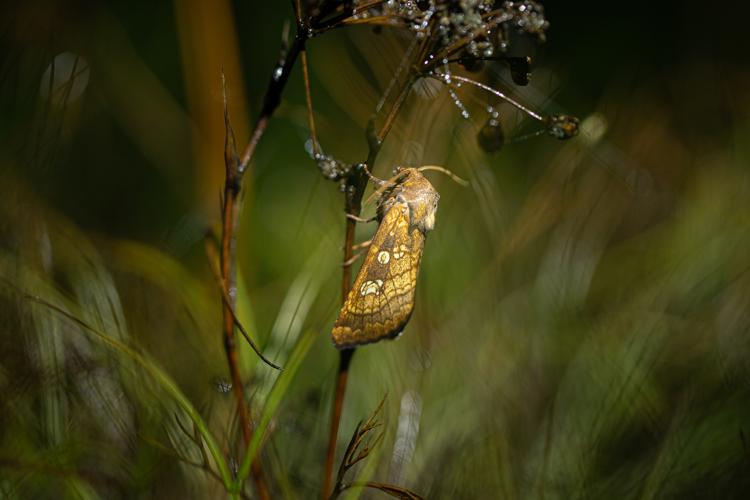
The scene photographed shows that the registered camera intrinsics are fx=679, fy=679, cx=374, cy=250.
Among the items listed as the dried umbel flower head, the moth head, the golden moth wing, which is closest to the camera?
the dried umbel flower head

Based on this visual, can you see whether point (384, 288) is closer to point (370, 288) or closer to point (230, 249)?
point (370, 288)

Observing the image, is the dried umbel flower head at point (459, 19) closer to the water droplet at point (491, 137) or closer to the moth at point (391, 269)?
the water droplet at point (491, 137)

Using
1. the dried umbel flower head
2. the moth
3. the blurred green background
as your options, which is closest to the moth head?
the moth

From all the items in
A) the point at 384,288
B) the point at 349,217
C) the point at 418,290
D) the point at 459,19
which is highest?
the point at 459,19

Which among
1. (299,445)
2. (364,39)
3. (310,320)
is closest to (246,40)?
(364,39)

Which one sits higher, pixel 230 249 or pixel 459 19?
pixel 459 19

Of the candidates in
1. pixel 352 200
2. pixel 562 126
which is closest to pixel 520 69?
pixel 562 126

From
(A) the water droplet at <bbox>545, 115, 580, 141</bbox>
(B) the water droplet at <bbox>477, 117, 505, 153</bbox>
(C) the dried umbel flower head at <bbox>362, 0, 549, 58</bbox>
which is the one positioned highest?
(C) the dried umbel flower head at <bbox>362, 0, 549, 58</bbox>

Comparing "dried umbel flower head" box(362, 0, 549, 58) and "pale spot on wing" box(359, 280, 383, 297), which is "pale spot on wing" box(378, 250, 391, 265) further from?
"dried umbel flower head" box(362, 0, 549, 58)
